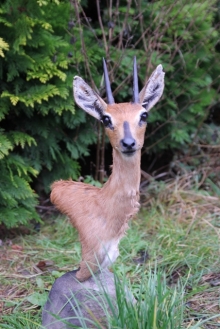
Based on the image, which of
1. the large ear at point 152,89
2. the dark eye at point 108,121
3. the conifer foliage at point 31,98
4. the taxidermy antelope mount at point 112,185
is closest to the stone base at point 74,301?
the taxidermy antelope mount at point 112,185

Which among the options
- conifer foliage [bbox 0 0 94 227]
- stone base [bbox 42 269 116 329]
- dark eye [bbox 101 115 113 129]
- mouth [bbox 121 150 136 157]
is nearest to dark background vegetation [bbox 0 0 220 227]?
conifer foliage [bbox 0 0 94 227]

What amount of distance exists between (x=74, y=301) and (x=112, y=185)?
68 cm

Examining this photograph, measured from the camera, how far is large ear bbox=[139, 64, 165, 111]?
8.77 ft

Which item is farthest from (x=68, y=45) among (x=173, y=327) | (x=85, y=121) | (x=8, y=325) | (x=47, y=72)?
(x=173, y=327)

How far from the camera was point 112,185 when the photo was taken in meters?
2.61

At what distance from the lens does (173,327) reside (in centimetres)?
238

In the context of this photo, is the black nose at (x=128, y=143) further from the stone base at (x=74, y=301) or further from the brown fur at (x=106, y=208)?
the stone base at (x=74, y=301)

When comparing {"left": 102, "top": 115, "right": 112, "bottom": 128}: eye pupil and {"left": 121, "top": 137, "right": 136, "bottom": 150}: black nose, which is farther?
{"left": 102, "top": 115, "right": 112, "bottom": 128}: eye pupil

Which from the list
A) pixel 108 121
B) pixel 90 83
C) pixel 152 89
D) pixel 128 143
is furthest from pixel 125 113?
pixel 90 83

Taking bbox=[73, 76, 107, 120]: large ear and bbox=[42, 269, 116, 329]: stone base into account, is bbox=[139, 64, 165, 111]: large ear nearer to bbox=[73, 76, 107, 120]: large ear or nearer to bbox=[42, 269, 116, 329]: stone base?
bbox=[73, 76, 107, 120]: large ear

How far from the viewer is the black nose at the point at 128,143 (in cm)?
235

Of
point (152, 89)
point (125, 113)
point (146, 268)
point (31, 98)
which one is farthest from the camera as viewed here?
point (31, 98)

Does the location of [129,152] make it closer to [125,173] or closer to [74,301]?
[125,173]

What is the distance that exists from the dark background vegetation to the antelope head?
121cm
